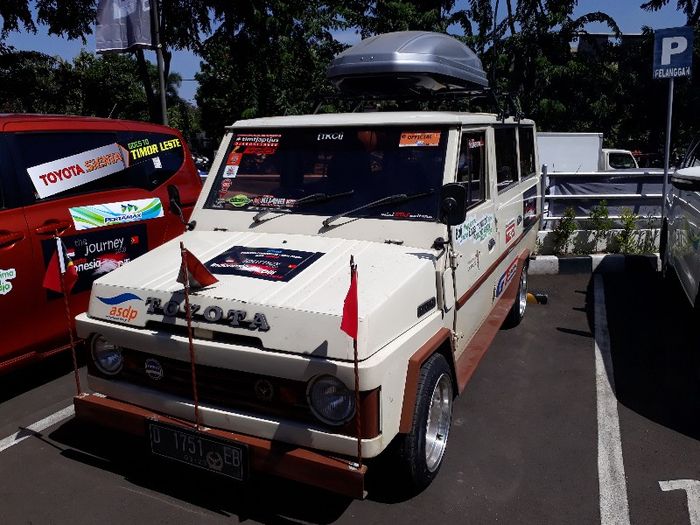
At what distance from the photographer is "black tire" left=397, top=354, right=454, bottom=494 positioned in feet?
10.4

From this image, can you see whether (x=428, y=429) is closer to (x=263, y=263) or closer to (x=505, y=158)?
(x=263, y=263)

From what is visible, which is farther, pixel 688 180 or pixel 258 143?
pixel 688 180

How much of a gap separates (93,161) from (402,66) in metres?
2.86

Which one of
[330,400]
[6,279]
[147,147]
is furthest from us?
[147,147]

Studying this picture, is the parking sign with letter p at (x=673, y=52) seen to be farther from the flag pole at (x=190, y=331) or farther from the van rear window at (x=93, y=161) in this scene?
the flag pole at (x=190, y=331)

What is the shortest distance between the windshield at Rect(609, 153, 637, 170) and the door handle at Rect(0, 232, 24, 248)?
55.4 feet

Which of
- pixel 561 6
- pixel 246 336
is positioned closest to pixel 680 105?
pixel 561 6

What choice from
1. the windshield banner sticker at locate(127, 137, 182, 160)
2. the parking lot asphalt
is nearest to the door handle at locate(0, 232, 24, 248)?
the parking lot asphalt

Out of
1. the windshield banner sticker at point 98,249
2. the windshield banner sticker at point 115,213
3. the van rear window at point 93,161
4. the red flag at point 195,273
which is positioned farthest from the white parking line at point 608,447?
the van rear window at point 93,161

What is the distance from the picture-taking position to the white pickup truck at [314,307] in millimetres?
2846

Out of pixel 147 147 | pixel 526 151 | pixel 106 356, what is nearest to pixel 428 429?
pixel 106 356

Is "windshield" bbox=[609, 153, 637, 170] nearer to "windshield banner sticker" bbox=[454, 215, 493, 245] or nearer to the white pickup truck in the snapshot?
the white pickup truck

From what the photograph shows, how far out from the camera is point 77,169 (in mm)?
5109

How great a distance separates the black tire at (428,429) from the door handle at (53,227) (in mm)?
3145
